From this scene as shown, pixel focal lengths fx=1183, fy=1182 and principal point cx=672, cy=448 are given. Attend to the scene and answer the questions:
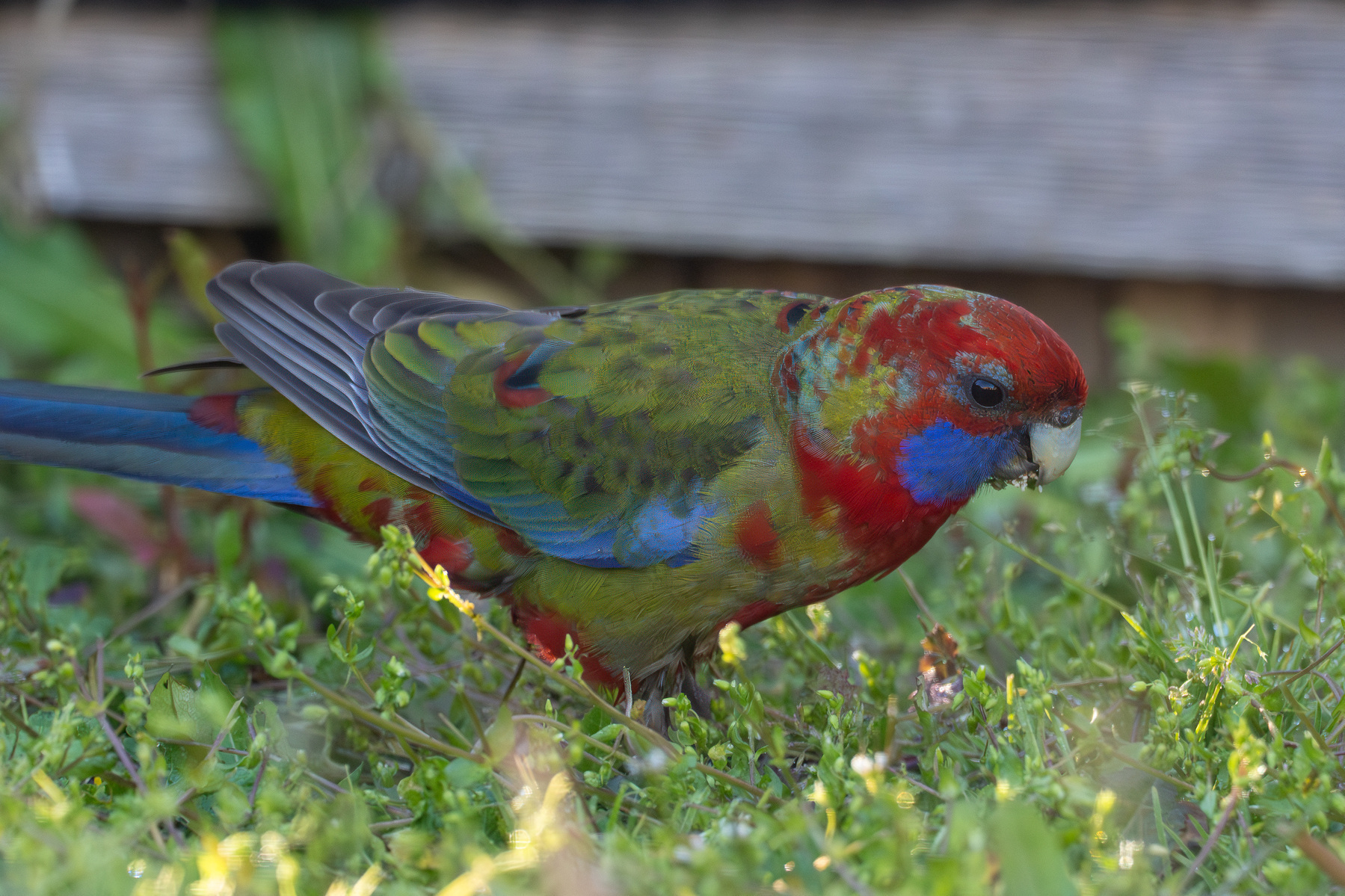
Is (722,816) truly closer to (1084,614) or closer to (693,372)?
(693,372)

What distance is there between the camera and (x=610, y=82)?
13.8 feet

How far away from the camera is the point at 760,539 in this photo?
2074mm

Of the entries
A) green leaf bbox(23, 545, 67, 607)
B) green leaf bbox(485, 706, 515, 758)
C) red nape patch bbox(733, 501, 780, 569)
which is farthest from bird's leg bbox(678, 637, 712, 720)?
green leaf bbox(23, 545, 67, 607)

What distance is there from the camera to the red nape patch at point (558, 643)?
7.34 feet

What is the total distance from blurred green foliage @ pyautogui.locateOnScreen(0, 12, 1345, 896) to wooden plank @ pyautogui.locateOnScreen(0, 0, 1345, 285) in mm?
882

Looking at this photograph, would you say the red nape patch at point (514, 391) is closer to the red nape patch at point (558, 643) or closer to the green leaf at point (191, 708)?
the red nape patch at point (558, 643)

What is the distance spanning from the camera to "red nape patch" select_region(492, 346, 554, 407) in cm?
230

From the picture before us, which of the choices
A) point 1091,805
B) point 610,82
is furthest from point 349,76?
point 1091,805

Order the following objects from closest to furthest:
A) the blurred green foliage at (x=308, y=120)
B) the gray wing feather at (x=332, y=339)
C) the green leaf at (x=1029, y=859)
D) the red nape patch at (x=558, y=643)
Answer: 1. the green leaf at (x=1029, y=859)
2. the red nape patch at (x=558, y=643)
3. the gray wing feather at (x=332, y=339)
4. the blurred green foliage at (x=308, y=120)

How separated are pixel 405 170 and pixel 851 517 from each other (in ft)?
8.98

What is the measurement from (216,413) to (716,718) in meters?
1.22

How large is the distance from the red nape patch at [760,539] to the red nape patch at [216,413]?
3.68 ft

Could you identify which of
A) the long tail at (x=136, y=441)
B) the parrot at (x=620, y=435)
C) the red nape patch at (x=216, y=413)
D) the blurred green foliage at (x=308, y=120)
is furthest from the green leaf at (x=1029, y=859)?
the blurred green foliage at (x=308, y=120)

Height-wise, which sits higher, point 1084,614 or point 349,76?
point 349,76
